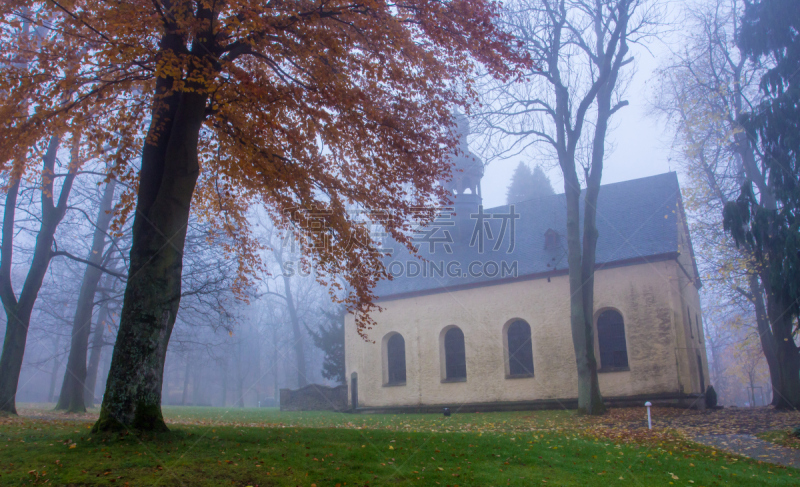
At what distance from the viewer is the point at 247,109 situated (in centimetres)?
872

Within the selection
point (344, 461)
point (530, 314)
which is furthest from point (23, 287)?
point (530, 314)

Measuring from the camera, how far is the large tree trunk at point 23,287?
42.5 ft

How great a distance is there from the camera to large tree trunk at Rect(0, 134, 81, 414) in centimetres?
1295

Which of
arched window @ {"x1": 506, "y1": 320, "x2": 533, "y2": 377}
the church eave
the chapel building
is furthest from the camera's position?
arched window @ {"x1": 506, "y1": 320, "x2": 533, "y2": 377}

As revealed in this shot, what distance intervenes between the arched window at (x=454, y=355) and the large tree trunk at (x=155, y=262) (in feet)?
54.6

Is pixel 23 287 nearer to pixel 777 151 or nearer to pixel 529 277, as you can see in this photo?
pixel 529 277

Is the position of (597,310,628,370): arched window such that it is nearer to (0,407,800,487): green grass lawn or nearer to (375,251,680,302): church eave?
(375,251,680,302): church eave

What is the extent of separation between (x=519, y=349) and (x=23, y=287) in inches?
669

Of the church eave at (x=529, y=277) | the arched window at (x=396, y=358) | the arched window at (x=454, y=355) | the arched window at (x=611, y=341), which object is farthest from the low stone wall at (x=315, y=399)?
the arched window at (x=611, y=341)

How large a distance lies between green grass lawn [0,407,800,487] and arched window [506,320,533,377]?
1146cm

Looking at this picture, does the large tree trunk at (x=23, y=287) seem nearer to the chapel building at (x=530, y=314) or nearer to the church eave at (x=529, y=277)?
the church eave at (x=529, y=277)

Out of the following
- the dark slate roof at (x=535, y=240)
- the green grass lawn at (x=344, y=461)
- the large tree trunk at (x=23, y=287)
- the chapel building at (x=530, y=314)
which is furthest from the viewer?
the dark slate roof at (x=535, y=240)

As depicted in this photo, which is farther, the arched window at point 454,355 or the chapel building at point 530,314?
the arched window at point 454,355

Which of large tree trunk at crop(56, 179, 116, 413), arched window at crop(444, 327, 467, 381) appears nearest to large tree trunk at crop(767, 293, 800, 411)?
arched window at crop(444, 327, 467, 381)
